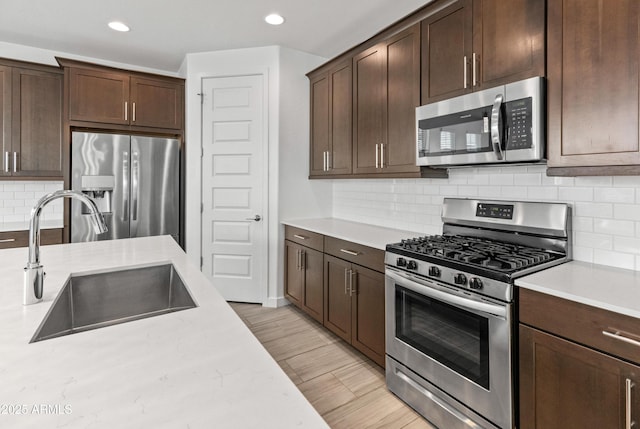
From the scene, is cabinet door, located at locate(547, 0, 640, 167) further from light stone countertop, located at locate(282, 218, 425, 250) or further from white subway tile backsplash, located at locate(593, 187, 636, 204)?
light stone countertop, located at locate(282, 218, 425, 250)

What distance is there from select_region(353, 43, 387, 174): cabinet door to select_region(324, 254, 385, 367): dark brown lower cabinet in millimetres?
864

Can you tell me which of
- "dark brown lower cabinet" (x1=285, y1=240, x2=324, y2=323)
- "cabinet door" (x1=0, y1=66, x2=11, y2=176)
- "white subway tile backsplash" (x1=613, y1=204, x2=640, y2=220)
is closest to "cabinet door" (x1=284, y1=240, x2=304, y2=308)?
"dark brown lower cabinet" (x1=285, y1=240, x2=324, y2=323)

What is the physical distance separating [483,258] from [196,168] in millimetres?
3000

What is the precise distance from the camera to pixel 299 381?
2283mm

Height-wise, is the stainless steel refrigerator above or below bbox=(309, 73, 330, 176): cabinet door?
below

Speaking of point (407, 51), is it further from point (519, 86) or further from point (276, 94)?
point (276, 94)

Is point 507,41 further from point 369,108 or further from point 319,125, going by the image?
point 319,125

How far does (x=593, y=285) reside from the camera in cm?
140

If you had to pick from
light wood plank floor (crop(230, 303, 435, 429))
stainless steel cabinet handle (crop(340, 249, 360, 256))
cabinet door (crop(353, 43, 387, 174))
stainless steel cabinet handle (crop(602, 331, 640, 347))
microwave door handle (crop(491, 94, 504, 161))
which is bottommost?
light wood plank floor (crop(230, 303, 435, 429))

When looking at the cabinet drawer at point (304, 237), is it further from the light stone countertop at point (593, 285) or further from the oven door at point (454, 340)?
the light stone countertop at point (593, 285)

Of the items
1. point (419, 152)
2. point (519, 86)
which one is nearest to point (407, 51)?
point (419, 152)

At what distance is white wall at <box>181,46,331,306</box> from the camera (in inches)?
139

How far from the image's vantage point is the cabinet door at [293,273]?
3.32 metres

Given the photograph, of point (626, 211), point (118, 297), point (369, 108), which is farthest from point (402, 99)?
point (118, 297)
